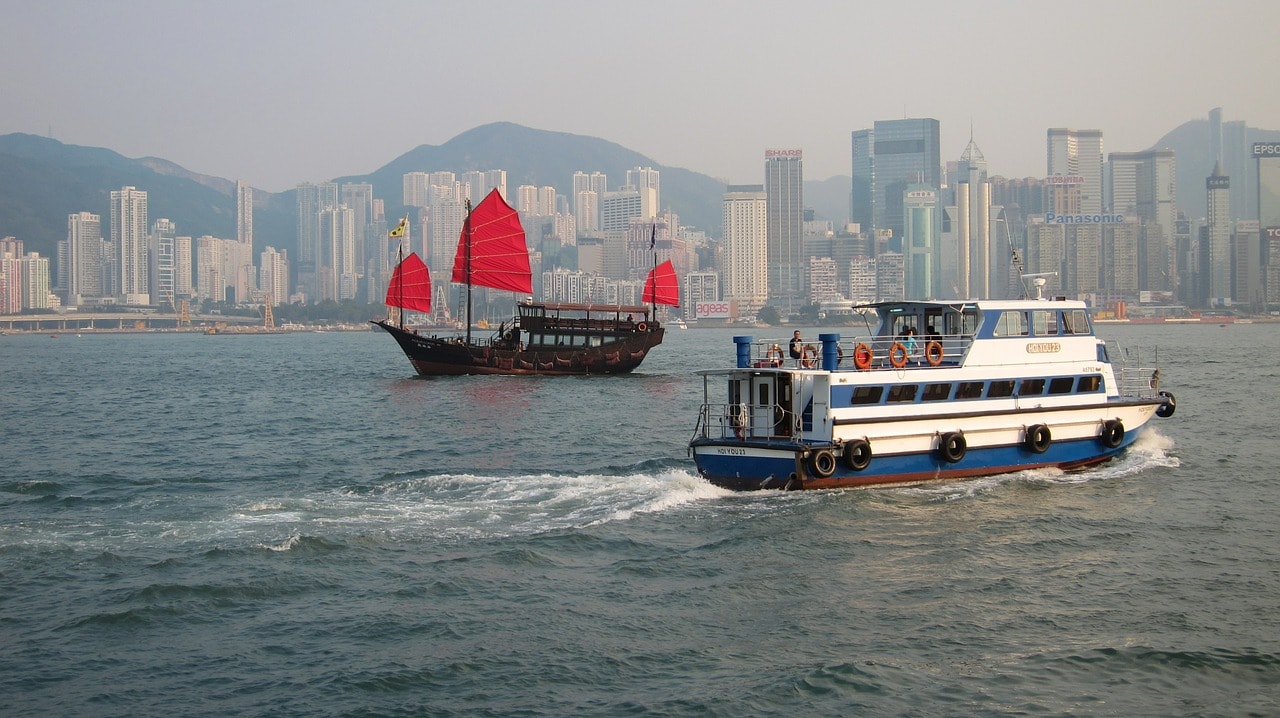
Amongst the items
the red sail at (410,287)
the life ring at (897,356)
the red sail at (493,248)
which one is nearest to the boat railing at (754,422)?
the life ring at (897,356)

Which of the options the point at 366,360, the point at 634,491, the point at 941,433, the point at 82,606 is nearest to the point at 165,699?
the point at 82,606

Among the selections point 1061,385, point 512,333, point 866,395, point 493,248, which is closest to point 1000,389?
point 1061,385

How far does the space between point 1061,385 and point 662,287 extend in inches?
2117

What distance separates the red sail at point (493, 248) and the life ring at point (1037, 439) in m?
51.6

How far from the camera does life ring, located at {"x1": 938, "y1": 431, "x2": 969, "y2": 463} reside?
26.7m

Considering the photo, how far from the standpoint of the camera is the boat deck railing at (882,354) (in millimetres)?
26562

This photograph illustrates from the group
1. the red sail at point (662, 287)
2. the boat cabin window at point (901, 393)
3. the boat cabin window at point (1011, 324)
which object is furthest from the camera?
the red sail at point (662, 287)

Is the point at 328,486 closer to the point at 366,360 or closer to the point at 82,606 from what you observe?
the point at 82,606

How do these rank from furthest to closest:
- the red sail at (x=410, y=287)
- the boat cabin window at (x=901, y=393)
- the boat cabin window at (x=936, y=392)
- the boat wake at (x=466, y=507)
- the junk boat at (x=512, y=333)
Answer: the red sail at (x=410, y=287) → the junk boat at (x=512, y=333) → the boat cabin window at (x=936, y=392) → the boat cabin window at (x=901, y=393) → the boat wake at (x=466, y=507)

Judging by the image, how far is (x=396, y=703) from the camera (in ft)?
48.3

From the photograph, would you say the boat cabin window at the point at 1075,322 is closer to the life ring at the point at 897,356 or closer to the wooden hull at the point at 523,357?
the life ring at the point at 897,356

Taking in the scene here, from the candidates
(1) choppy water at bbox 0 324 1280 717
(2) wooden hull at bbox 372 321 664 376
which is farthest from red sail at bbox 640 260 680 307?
(1) choppy water at bbox 0 324 1280 717

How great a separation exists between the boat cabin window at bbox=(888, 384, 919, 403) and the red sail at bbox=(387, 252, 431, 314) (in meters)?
54.4

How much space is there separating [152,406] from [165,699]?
144ft
